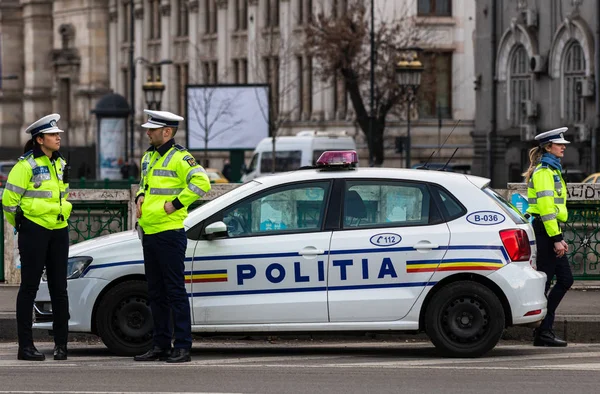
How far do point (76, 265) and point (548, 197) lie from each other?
3.86m

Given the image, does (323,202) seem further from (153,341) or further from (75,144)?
(75,144)

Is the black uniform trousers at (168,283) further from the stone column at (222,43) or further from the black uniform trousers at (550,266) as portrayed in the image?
the stone column at (222,43)

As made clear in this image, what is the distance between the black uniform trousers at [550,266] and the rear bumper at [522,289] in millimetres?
732

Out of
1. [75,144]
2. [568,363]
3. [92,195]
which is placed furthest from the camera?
[75,144]

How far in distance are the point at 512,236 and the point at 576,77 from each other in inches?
1367

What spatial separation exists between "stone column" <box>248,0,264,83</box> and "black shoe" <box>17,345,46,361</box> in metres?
56.3

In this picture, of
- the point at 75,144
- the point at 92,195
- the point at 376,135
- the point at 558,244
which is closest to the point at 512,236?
the point at 558,244

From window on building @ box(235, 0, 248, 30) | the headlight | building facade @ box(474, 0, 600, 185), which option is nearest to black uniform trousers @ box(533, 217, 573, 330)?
the headlight

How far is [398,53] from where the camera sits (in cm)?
5862

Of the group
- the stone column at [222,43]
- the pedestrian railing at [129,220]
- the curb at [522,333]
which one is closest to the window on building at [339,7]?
the stone column at [222,43]

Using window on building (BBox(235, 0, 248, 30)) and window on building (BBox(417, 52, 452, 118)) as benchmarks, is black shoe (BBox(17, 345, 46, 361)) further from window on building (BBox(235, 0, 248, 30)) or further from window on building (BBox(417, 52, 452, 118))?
window on building (BBox(235, 0, 248, 30))

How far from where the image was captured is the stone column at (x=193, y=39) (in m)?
75.7

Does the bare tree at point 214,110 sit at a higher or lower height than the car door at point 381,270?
higher

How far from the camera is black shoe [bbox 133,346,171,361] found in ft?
41.3
